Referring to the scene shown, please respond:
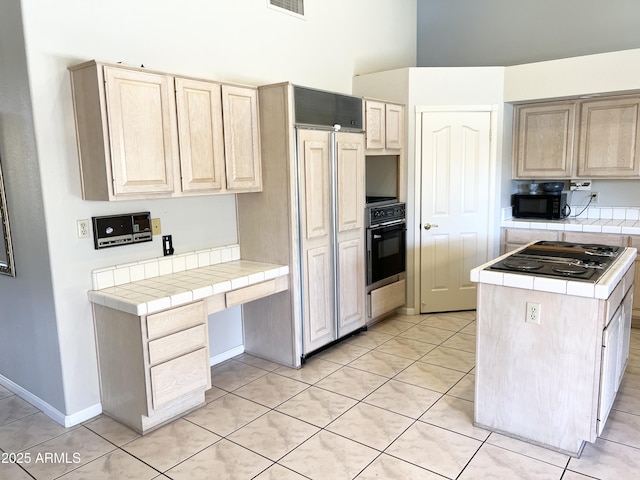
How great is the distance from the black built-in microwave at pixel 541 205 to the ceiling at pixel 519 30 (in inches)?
57.5

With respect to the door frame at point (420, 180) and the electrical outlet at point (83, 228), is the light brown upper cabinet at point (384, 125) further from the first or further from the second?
the electrical outlet at point (83, 228)

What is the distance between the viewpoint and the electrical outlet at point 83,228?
2.81 meters

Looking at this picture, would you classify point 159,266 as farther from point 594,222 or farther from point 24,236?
point 594,222

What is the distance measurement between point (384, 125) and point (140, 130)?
2.29m

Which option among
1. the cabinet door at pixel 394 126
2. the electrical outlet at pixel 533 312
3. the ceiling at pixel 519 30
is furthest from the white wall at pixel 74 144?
the ceiling at pixel 519 30

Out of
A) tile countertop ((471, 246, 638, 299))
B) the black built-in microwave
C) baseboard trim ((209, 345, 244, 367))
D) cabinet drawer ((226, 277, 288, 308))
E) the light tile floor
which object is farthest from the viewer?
the black built-in microwave

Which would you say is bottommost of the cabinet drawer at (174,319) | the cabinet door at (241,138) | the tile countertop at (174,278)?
the cabinet drawer at (174,319)

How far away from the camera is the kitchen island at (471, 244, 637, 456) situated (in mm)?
2330

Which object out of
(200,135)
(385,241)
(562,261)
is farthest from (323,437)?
(385,241)

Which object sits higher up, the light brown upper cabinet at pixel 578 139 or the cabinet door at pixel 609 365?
the light brown upper cabinet at pixel 578 139

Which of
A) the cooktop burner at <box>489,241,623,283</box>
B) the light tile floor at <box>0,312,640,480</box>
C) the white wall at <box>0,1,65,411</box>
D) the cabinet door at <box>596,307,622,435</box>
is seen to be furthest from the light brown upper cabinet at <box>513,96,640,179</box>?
the white wall at <box>0,1,65,411</box>

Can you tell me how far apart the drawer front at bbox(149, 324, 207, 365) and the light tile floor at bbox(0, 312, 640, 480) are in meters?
0.46

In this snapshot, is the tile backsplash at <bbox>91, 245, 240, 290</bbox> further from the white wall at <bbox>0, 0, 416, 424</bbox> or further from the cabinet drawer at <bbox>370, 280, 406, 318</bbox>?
the cabinet drawer at <bbox>370, 280, 406, 318</bbox>

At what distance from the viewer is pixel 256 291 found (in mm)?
3289
